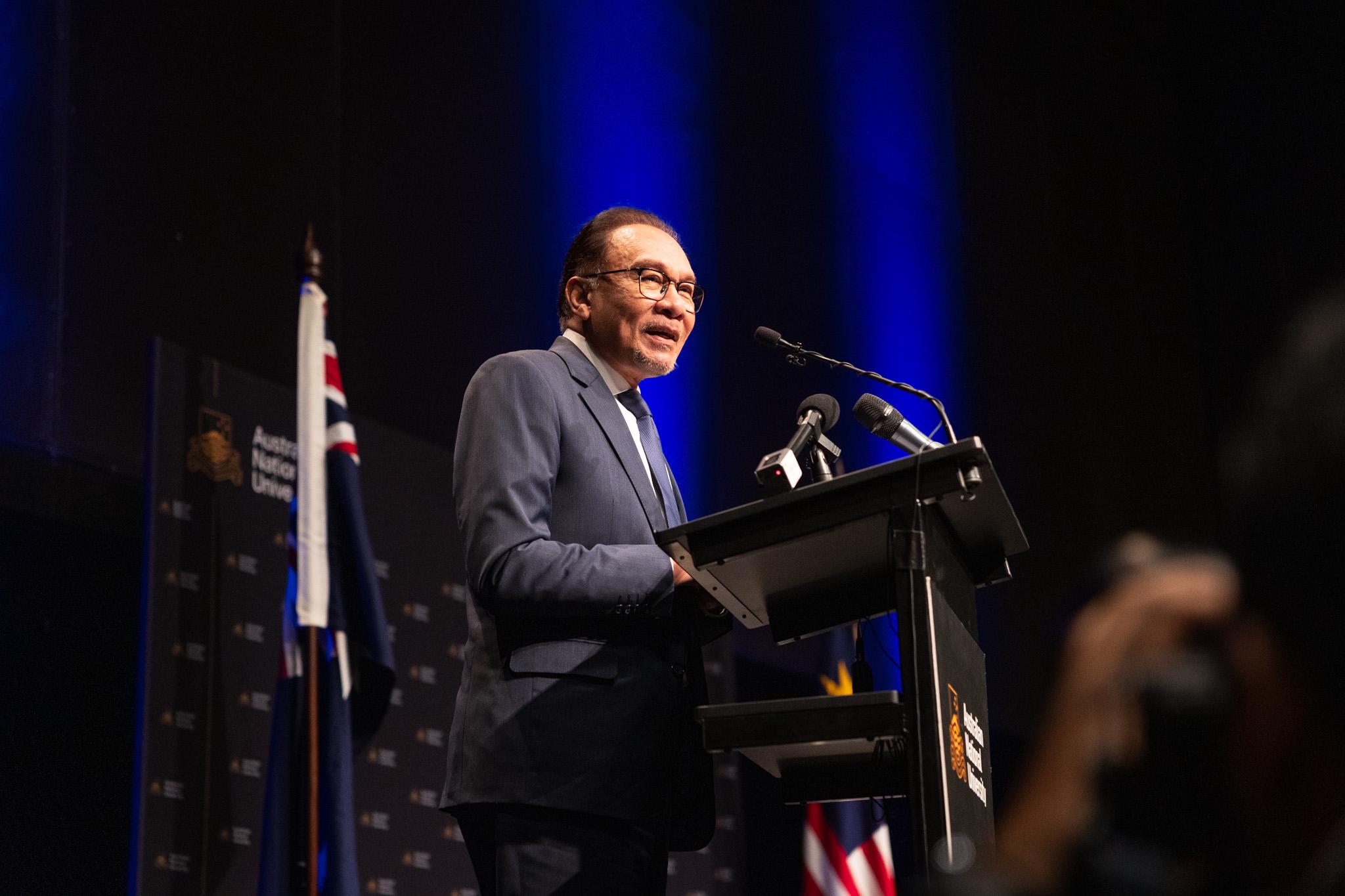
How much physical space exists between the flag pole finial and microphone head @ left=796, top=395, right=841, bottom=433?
6.52ft

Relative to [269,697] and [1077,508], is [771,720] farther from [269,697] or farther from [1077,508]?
[1077,508]

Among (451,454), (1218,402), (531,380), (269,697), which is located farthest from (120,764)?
(1218,402)

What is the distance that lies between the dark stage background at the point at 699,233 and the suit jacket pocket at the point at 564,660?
636mm

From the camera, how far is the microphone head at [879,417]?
2.12 meters

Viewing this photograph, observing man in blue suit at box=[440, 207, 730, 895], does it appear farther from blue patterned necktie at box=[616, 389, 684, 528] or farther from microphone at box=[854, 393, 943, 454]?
microphone at box=[854, 393, 943, 454]

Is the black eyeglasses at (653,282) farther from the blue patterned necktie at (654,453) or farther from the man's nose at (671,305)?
the blue patterned necktie at (654,453)

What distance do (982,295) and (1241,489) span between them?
6.37 meters

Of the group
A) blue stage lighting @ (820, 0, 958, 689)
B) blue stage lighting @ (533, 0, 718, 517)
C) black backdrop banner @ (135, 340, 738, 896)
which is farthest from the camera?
blue stage lighting @ (820, 0, 958, 689)

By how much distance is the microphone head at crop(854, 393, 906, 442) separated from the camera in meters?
2.12

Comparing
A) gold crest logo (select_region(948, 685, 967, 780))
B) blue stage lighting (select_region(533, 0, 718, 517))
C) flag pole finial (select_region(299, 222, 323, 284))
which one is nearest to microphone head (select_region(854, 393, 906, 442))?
gold crest logo (select_region(948, 685, 967, 780))

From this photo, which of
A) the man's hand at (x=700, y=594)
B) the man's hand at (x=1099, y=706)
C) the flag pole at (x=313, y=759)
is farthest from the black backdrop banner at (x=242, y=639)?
the man's hand at (x=1099, y=706)

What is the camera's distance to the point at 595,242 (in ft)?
8.45

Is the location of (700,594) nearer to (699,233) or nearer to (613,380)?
(613,380)

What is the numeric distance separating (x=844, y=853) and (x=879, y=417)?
9.53ft
